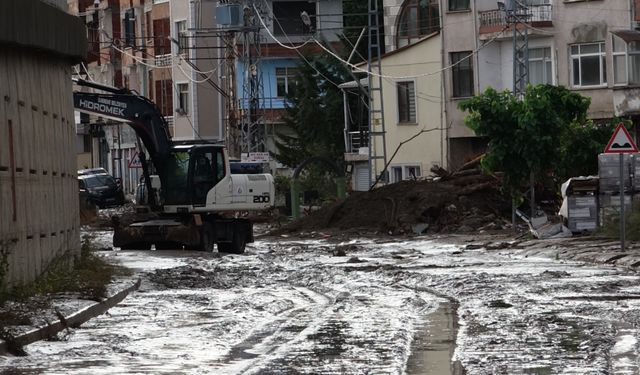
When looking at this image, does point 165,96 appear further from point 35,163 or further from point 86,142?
point 35,163

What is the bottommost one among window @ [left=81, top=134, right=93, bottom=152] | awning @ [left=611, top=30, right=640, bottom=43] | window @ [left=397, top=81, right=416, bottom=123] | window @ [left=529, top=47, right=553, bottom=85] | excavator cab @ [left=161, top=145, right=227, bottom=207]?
excavator cab @ [left=161, top=145, right=227, bottom=207]

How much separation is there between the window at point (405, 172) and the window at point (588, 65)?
9.84 m

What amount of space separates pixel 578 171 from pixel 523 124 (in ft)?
8.17

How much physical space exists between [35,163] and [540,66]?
38231mm

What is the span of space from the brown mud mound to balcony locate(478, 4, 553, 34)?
854cm

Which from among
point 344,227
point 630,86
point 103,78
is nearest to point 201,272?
point 344,227

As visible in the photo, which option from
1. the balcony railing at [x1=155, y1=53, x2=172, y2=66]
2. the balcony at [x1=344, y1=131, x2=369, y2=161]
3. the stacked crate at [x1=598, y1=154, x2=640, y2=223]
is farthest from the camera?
the balcony railing at [x1=155, y1=53, x2=172, y2=66]

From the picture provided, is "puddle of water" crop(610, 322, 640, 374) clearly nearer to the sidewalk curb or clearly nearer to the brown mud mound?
the sidewalk curb

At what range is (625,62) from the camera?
181ft

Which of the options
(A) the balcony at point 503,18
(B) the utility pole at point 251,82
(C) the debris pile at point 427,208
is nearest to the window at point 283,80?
(B) the utility pole at point 251,82

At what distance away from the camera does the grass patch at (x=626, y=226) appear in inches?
1387

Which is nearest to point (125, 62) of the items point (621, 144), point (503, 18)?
point (503, 18)

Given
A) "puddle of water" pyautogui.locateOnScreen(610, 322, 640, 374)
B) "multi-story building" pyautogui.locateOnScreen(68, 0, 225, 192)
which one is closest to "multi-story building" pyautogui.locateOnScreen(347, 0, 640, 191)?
"multi-story building" pyautogui.locateOnScreen(68, 0, 225, 192)

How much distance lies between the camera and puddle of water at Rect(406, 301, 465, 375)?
13648 millimetres
